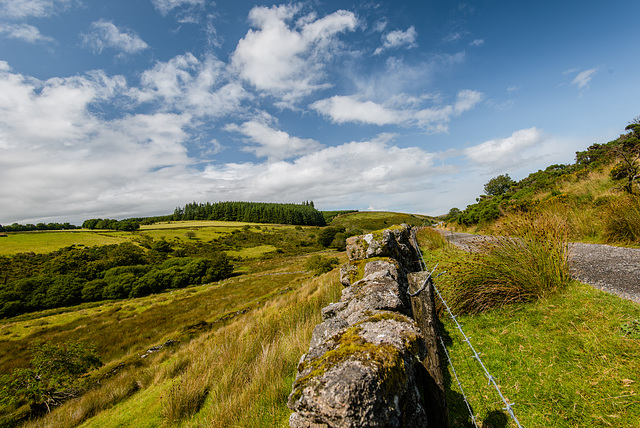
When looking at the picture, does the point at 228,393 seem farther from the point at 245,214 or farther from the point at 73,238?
the point at 245,214

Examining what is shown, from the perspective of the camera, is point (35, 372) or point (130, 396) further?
point (35, 372)

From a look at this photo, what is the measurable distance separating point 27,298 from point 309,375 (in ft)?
211

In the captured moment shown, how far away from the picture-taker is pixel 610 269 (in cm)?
456

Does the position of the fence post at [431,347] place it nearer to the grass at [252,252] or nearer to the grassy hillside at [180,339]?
the grassy hillside at [180,339]

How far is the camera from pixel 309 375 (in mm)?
1636

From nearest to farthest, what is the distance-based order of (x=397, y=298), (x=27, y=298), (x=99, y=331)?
(x=397, y=298)
(x=99, y=331)
(x=27, y=298)

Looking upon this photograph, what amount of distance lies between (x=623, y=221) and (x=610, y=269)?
3565 mm

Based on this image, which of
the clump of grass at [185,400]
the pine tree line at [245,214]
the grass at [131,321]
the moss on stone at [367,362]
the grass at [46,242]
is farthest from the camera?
the pine tree line at [245,214]

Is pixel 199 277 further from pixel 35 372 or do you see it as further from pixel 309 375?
pixel 309 375

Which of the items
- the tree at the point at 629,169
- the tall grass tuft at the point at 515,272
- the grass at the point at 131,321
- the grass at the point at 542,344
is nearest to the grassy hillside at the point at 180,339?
the grass at the point at 131,321

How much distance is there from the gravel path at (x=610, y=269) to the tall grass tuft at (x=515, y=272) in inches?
17.3

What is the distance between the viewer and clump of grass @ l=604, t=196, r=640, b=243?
6230 mm

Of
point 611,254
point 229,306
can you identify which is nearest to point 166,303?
point 229,306

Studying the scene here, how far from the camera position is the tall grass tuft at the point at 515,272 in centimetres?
426
